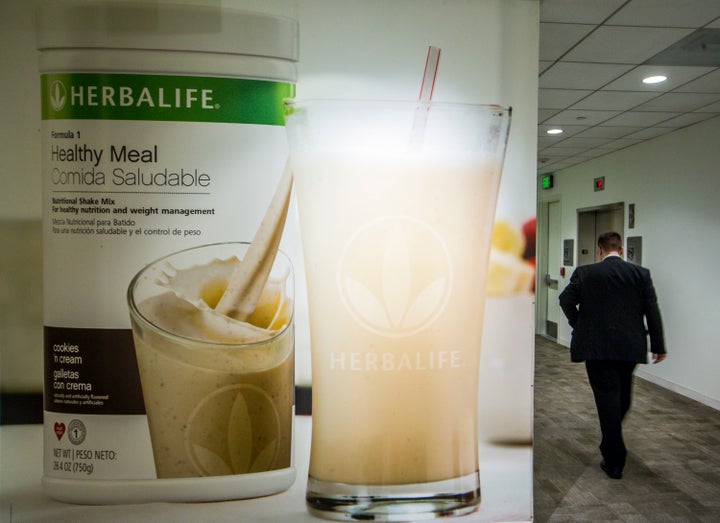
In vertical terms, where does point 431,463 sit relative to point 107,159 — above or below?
below

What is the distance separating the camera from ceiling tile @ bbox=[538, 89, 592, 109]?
13.9 feet

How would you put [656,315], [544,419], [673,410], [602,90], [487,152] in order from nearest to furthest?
[487,152] → [656,315] → [602,90] → [544,419] → [673,410]

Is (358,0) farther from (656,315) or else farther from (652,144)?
(652,144)

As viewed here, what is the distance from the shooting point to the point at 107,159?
7.00ft

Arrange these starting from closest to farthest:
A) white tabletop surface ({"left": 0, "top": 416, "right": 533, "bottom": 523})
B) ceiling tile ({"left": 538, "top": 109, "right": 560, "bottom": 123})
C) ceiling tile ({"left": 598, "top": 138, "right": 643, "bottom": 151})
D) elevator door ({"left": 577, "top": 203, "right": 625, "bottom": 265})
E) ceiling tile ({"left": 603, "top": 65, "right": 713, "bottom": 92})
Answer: white tabletop surface ({"left": 0, "top": 416, "right": 533, "bottom": 523}), ceiling tile ({"left": 603, "top": 65, "right": 713, "bottom": 92}), ceiling tile ({"left": 538, "top": 109, "right": 560, "bottom": 123}), ceiling tile ({"left": 598, "top": 138, "right": 643, "bottom": 151}), elevator door ({"left": 577, "top": 203, "right": 625, "bottom": 265})

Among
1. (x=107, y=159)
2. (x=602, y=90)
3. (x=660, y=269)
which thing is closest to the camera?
(x=107, y=159)

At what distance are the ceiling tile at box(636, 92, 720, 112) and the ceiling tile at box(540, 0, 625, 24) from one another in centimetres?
169

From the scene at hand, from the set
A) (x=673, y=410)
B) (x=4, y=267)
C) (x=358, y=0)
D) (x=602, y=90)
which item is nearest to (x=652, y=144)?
(x=602, y=90)

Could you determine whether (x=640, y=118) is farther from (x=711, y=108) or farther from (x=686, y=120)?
(x=711, y=108)

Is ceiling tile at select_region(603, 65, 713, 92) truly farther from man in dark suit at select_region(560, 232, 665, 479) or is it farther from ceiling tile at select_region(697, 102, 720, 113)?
man in dark suit at select_region(560, 232, 665, 479)

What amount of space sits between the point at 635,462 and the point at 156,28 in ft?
10.9

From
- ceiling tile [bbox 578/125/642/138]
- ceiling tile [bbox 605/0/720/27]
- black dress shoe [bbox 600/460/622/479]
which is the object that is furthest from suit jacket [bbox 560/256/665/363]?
ceiling tile [bbox 578/125/642/138]

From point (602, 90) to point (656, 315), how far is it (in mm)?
1638

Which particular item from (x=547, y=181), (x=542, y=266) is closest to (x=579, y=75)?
(x=547, y=181)
